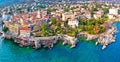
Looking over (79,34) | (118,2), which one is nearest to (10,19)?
(79,34)

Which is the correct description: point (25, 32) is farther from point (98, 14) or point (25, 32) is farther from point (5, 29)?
point (98, 14)

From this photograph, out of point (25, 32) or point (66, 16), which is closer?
point (25, 32)

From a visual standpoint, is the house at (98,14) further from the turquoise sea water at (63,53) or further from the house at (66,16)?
the turquoise sea water at (63,53)

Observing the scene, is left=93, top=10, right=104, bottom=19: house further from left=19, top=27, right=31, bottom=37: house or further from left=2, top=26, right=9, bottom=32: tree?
left=2, top=26, right=9, bottom=32: tree

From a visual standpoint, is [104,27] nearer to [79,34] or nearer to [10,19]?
[79,34]

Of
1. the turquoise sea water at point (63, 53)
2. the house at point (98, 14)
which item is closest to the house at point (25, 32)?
the turquoise sea water at point (63, 53)

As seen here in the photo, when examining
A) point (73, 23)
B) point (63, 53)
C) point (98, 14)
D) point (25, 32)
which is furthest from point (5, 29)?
point (98, 14)

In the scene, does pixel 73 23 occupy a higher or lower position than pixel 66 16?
lower

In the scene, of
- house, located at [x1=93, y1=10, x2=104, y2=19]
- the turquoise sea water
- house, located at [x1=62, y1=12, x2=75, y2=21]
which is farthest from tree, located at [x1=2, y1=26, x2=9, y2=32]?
house, located at [x1=93, y1=10, x2=104, y2=19]
